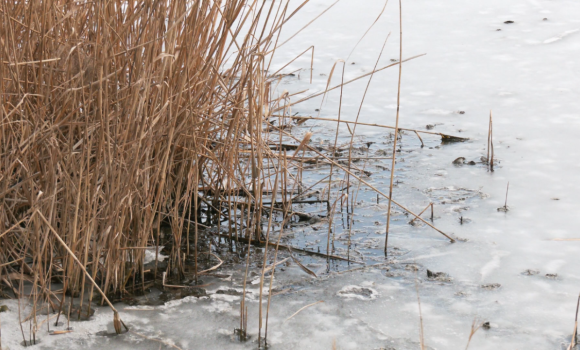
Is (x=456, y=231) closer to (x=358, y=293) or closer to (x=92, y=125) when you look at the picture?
(x=358, y=293)

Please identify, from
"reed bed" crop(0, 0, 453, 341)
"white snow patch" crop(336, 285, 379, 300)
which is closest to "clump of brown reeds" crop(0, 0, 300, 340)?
"reed bed" crop(0, 0, 453, 341)

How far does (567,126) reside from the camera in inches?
134

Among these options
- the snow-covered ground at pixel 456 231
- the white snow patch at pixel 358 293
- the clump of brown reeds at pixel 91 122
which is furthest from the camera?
the white snow patch at pixel 358 293

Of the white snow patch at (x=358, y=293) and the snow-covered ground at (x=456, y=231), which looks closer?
the snow-covered ground at (x=456, y=231)

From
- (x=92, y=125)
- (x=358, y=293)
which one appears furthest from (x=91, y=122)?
(x=358, y=293)

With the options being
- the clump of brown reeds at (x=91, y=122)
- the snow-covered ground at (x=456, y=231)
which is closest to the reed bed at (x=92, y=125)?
the clump of brown reeds at (x=91, y=122)

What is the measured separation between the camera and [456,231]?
250cm

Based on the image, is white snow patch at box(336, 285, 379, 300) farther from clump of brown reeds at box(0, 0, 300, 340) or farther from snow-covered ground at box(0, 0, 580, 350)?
clump of brown reeds at box(0, 0, 300, 340)

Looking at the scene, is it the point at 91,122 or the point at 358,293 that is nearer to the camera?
the point at 91,122

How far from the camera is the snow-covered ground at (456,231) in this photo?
6.15 feet

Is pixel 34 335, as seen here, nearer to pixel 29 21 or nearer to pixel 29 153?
pixel 29 153

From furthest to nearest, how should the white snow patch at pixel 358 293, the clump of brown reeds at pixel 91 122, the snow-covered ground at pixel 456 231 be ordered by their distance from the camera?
1. the white snow patch at pixel 358 293
2. the snow-covered ground at pixel 456 231
3. the clump of brown reeds at pixel 91 122

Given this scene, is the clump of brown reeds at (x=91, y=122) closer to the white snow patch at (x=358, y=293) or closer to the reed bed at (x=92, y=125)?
the reed bed at (x=92, y=125)

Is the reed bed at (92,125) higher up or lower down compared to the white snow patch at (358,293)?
higher up
